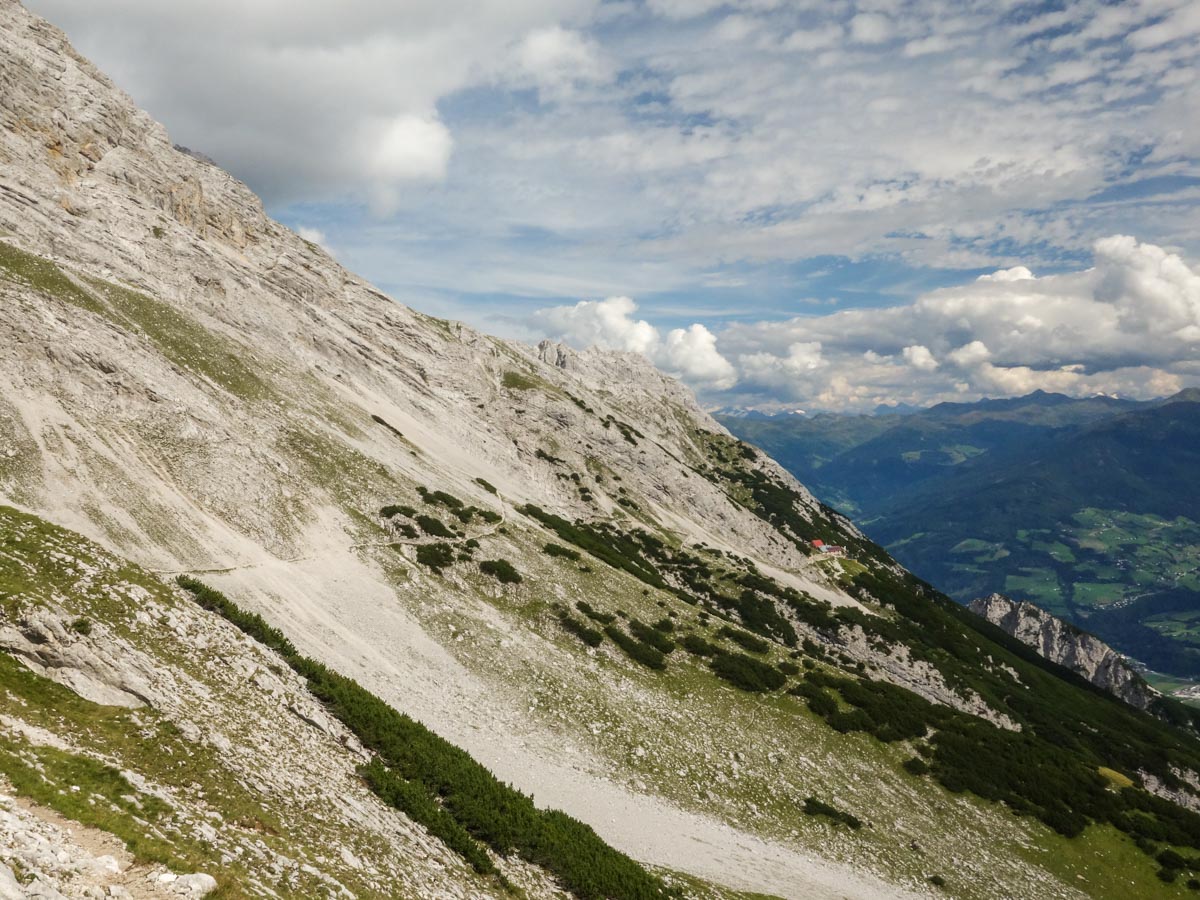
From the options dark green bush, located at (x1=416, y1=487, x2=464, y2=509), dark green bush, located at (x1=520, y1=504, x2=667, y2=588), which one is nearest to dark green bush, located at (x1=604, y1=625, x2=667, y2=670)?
dark green bush, located at (x1=520, y1=504, x2=667, y2=588)

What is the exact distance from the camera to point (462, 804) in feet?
76.9

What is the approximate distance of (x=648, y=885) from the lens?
2470cm

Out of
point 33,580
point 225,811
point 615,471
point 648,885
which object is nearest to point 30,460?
point 33,580

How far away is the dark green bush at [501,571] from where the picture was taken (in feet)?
174

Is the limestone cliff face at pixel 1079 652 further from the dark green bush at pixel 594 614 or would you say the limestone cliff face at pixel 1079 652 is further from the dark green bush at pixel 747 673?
the dark green bush at pixel 594 614

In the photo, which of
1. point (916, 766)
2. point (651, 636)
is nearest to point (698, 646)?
point (651, 636)

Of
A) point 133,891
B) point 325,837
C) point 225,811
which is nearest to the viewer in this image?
point 133,891

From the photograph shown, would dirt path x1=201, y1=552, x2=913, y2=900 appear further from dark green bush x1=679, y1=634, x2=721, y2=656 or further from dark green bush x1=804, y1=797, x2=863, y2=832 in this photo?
dark green bush x1=679, y1=634, x2=721, y2=656

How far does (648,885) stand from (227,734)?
1710cm

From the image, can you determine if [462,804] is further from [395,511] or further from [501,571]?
[395,511]

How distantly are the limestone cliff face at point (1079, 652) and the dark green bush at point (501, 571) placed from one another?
175663mm

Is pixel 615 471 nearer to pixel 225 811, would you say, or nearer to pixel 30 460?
pixel 30 460

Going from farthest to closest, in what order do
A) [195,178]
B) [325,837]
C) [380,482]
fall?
[195,178], [380,482], [325,837]

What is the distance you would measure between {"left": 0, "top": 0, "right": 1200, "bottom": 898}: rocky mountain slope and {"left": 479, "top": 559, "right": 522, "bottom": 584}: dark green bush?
78 centimetres
